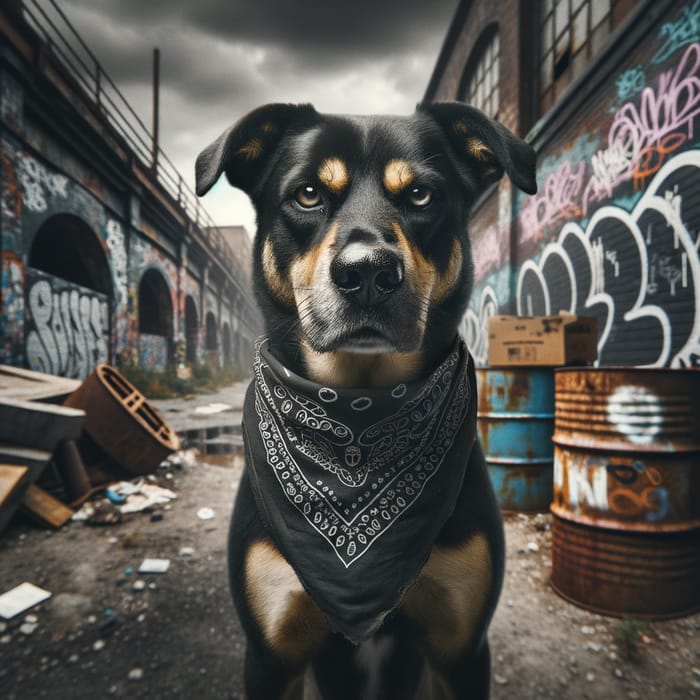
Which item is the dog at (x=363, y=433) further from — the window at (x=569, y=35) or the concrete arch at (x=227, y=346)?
the concrete arch at (x=227, y=346)

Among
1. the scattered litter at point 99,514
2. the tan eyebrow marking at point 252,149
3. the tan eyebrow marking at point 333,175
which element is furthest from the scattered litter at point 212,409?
the tan eyebrow marking at point 333,175

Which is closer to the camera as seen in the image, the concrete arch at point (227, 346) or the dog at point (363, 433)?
the dog at point (363, 433)

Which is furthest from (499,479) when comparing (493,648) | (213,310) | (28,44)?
(213,310)

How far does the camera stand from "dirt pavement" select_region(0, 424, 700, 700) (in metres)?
1.92

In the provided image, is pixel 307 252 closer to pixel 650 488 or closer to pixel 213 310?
pixel 650 488

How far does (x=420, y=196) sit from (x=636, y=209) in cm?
423

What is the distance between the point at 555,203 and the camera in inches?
256

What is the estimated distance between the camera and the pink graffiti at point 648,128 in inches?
156

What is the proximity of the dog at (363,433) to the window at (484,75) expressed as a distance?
29.0ft

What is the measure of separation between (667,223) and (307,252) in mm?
4246

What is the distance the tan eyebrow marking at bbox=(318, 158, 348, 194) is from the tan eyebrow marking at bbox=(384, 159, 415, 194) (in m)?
0.15

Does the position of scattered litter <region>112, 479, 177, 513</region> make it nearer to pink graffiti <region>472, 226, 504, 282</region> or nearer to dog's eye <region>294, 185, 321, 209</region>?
dog's eye <region>294, 185, 321, 209</region>

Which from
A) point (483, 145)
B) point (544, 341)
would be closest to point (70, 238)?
point (544, 341)

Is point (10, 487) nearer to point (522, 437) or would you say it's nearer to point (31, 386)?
point (31, 386)
